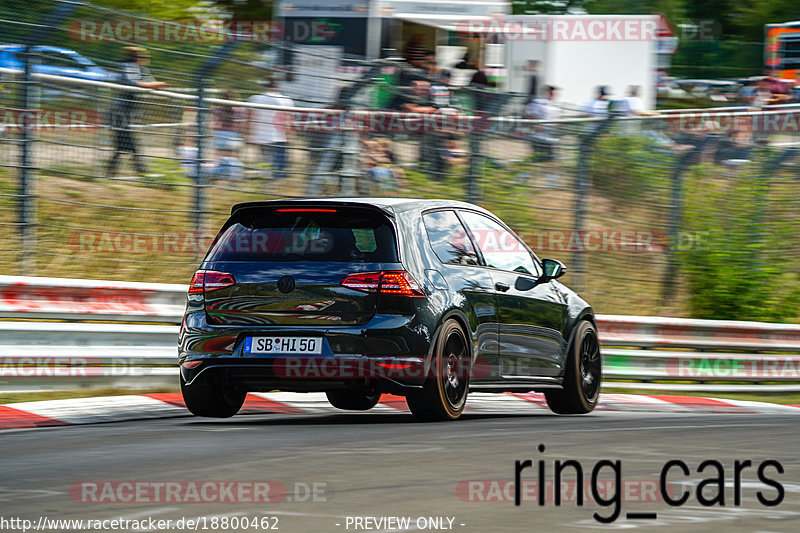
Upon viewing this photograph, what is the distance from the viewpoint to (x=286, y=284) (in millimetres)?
8852

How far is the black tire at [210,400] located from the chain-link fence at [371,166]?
317cm

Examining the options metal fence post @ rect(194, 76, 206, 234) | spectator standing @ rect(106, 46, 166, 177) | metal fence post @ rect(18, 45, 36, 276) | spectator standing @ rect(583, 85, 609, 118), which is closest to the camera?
metal fence post @ rect(18, 45, 36, 276)

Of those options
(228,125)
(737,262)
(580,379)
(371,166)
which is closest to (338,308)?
(580,379)

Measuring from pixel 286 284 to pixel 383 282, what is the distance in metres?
0.61

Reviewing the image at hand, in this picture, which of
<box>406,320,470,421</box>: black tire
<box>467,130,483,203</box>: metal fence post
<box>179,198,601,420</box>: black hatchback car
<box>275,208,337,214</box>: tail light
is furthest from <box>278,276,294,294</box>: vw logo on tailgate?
<box>467,130,483,203</box>: metal fence post

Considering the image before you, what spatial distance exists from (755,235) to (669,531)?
40.0 ft

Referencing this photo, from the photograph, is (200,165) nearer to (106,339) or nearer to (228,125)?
(228,125)

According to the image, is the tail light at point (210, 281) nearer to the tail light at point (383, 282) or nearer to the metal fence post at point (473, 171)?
the tail light at point (383, 282)

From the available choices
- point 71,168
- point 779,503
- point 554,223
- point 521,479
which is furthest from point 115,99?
point 779,503

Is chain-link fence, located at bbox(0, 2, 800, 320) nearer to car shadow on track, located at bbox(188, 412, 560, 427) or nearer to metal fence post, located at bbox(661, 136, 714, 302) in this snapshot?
metal fence post, located at bbox(661, 136, 714, 302)

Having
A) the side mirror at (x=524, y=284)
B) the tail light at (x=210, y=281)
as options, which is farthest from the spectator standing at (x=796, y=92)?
the tail light at (x=210, y=281)

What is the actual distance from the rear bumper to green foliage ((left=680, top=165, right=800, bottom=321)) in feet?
28.4

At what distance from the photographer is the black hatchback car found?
881cm

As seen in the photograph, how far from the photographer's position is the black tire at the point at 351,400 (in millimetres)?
10746
